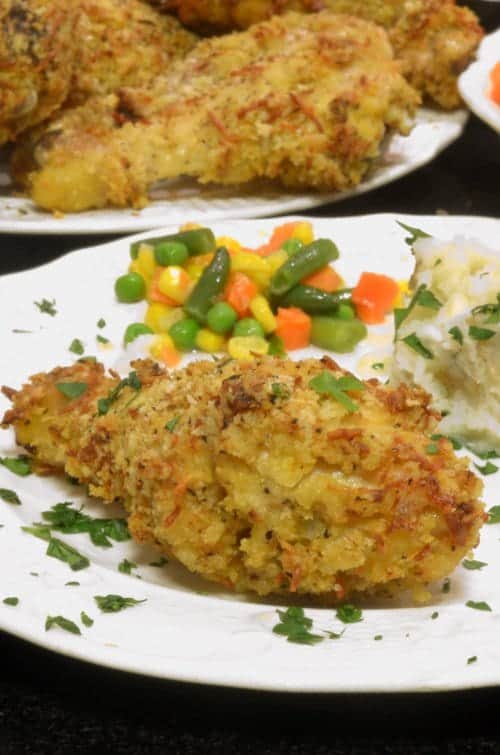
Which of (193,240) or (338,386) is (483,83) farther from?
(338,386)

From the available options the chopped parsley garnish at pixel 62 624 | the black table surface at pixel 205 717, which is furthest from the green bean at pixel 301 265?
the chopped parsley garnish at pixel 62 624

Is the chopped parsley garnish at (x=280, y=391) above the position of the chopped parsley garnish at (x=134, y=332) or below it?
above

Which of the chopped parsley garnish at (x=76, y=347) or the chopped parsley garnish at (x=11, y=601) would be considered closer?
the chopped parsley garnish at (x=11, y=601)

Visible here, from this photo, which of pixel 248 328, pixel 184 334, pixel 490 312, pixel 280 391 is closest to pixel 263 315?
pixel 248 328

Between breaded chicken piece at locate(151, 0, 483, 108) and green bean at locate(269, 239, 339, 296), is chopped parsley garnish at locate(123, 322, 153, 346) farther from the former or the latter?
breaded chicken piece at locate(151, 0, 483, 108)

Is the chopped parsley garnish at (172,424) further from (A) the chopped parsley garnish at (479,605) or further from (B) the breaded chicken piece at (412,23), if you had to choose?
(B) the breaded chicken piece at (412,23)

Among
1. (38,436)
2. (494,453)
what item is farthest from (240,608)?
(494,453)
